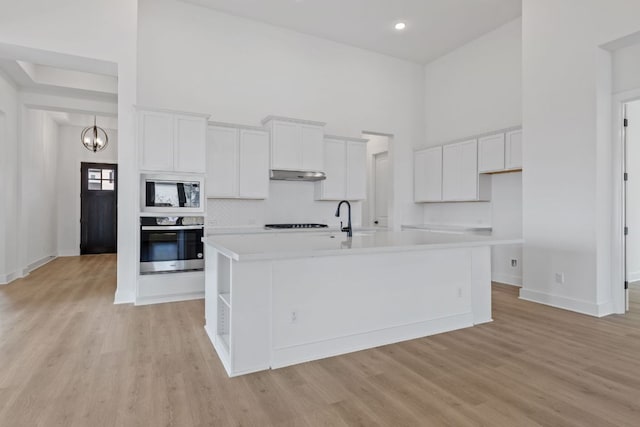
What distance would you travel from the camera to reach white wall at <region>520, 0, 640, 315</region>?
3.68m

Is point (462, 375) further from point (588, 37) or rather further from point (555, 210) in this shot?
point (588, 37)

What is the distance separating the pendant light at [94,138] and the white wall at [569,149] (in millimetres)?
8172

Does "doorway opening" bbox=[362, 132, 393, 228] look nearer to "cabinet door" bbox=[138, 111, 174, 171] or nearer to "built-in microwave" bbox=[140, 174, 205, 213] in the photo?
"built-in microwave" bbox=[140, 174, 205, 213]

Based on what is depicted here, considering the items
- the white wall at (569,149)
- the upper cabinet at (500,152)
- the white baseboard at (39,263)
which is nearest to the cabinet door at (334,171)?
the upper cabinet at (500,152)

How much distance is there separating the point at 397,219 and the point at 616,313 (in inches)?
138

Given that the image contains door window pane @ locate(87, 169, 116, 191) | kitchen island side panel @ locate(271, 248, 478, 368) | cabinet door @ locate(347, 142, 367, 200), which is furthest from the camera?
door window pane @ locate(87, 169, 116, 191)

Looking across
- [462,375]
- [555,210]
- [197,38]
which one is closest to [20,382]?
[462,375]

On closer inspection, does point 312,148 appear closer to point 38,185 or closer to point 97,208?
point 38,185

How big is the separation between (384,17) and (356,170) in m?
2.33

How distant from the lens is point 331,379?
2.26 metres

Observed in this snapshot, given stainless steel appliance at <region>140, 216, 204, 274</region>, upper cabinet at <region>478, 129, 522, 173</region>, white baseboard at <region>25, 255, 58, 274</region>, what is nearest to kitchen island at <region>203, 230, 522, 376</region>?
stainless steel appliance at <region>140, 216, 204, 274</region>

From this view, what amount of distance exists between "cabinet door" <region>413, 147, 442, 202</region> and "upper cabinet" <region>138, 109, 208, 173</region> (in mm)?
3965

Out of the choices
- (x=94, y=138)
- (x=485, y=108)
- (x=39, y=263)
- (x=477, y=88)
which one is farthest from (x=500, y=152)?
(x=39, y=263)

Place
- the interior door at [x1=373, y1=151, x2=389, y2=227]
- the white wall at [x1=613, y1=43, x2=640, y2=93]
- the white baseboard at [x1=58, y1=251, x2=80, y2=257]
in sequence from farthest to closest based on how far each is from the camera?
the white baseboard at [x1=58, y1=251, x2=80, y2=257]
the interior door at [x1=373, y1=151, x2=389, y2=227]
the white wall at [x1=613, y1=43, x2=640, y2=93]
